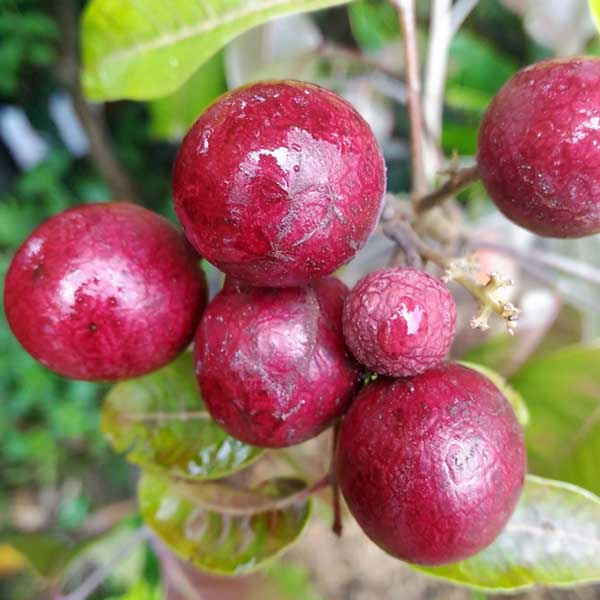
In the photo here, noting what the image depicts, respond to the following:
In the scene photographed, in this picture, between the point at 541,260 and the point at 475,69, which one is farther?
the point at 475,69

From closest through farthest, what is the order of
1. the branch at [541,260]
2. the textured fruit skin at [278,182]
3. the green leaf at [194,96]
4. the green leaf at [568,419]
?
1. the textured fruit skin at [278,182]
2. the green leaf at [568,419]
3. the branch at [541,260]
4. the green leaf at [194,96]

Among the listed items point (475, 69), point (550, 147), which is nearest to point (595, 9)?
point (550, 147)

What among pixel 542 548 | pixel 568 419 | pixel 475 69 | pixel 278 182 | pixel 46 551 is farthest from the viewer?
pixel 475 69

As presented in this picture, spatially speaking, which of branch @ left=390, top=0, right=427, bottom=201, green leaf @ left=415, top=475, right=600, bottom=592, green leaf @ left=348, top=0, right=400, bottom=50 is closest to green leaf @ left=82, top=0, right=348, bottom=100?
branch @ left=390, top=0, right=427, bottom=201

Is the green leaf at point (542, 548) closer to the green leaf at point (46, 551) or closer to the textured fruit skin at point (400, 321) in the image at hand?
the textured fruit skin at point (400, 321)

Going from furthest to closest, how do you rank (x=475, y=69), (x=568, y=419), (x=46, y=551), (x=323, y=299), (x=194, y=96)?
(x=475, y=69) < (x=194, y=96) < (x=46, y=551) < (x=568, y=419) < (x=323, y=299)

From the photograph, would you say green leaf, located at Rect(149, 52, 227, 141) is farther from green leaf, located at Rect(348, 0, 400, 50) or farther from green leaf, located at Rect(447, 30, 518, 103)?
green leaf, located at Rect(447, 30, 518, 103)

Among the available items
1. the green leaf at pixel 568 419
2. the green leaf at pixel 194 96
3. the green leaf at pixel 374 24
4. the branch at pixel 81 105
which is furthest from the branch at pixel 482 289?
the branch at pixel 81 105

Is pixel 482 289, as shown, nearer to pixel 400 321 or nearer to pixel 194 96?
pixel 400 321
